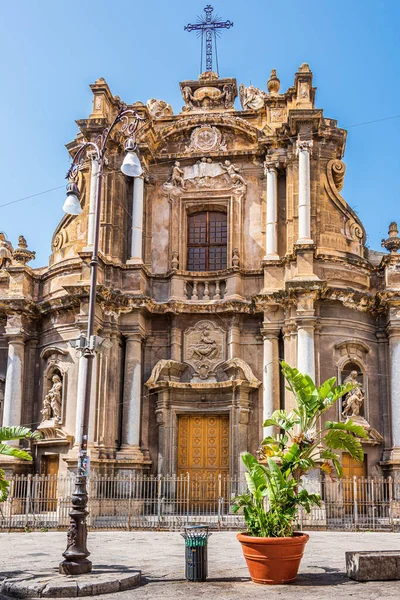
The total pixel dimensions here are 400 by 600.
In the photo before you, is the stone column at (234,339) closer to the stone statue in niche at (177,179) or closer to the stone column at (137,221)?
the stone column at (137,221)

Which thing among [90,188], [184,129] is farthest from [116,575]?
[184,129]

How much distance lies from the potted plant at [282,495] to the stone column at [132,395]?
9976 millimetres

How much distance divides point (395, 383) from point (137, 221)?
30.8 feet

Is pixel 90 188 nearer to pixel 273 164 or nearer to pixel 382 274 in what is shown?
pixel 273 164

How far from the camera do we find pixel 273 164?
79.0 feet

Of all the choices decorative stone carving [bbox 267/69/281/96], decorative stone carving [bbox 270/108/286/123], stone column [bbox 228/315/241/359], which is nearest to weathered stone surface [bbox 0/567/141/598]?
stone column [bbox 228/315/241/359]

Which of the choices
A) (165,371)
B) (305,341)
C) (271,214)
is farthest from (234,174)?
(165,371)

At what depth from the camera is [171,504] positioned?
21.6 metres

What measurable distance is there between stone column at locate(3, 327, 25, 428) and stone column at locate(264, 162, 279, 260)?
8227mm

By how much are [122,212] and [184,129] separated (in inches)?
150

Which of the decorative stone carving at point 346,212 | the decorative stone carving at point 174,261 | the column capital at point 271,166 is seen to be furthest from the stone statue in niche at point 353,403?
the column capital at point 271,166

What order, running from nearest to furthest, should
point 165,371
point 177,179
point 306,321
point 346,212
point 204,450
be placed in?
point 306,321
point 204,450
point 165,371
point 346,212
point 177,179

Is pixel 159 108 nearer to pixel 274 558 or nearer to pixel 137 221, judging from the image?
pixel 137 221

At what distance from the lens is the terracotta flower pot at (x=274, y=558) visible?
1059 cm
